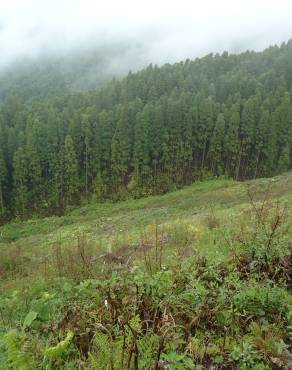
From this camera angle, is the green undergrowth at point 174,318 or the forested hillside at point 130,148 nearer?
the green undergrowth at point 174,318

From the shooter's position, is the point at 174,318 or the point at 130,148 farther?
the point at 130,148

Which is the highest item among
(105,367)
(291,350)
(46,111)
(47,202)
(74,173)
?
(46,111)

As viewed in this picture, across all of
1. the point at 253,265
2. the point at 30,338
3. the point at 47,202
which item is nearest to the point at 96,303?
the point at 30,338

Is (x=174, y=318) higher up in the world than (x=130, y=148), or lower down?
higher up

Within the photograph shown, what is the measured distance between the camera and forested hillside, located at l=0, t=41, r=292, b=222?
51.1m

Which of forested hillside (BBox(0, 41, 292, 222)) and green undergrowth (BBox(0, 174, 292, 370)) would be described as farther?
forested hillside (BBox(0, 41, 292, 222))

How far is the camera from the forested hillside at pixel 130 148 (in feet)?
168

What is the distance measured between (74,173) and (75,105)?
19.9m

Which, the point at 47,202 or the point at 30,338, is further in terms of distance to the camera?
the point at 47,202

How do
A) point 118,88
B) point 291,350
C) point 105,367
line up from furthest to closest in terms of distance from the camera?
1. point 118,88
2. point 291,350
3. point 105,367

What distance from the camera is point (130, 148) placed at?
54938 mm

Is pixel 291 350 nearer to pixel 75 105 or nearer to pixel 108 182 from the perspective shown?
pixel 108 182

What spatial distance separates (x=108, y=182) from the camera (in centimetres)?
5397

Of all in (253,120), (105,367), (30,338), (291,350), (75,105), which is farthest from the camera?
(75,105)
